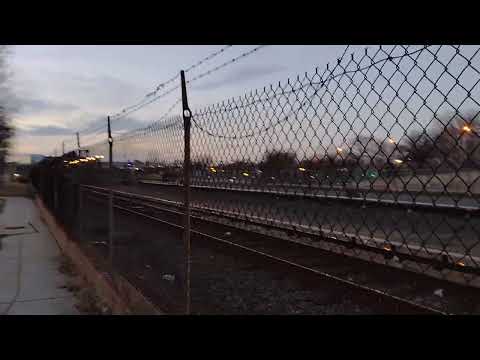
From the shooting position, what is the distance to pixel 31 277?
6637 millimetres

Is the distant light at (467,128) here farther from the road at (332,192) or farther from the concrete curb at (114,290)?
the concrete curb at (114,290)

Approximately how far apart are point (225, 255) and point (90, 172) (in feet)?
10.8

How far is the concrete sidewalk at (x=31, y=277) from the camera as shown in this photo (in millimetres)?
5125

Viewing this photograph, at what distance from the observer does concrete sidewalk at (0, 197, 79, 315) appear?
202 inches

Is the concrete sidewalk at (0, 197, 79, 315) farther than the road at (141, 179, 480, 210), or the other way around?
the concrete sidewalk at (0, 197, 79, 315)

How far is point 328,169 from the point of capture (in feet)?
10.8

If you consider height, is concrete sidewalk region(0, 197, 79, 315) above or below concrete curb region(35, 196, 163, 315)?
below

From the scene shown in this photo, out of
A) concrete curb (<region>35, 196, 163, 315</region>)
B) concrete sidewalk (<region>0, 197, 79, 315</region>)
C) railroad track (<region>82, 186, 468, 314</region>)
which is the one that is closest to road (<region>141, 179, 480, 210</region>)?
railroad track (<region>82, 186, 468, 314</region>)

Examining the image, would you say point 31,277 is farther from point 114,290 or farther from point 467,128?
point 467,128

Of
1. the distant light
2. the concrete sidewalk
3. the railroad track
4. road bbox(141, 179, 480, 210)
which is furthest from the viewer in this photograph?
the concrete sidewalk

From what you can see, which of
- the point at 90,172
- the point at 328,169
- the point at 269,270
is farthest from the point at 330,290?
the point at 90,172

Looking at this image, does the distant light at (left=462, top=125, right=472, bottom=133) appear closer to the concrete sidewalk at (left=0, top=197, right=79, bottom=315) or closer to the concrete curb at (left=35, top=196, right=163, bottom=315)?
the concrete curb at (left=35, top=196, right=163, bottom=315)

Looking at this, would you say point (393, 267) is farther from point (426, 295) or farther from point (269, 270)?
point (269, 270)
